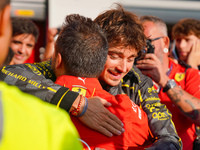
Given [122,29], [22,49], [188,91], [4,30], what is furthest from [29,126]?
[22,49]

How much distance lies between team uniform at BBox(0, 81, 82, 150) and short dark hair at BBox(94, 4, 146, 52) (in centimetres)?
Result: 138

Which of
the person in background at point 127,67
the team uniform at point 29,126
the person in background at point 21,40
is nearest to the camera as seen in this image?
the team uniform at point 29,126

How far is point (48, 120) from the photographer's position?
726mm

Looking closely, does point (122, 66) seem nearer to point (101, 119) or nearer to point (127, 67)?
point (127, 67)

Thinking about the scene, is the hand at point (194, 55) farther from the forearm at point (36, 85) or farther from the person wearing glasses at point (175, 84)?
the forearm at point (36, 85)

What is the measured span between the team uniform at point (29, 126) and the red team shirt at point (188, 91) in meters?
2.04

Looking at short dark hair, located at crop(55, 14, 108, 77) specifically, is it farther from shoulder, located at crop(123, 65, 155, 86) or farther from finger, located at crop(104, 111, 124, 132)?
shoulder, located at crop(123, 65, 155, 86)

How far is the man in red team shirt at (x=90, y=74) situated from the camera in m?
1.62

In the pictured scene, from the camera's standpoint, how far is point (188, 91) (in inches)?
107

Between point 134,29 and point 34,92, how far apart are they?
89 centimetres

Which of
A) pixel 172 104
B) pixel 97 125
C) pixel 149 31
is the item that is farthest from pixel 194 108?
pixel 97 125

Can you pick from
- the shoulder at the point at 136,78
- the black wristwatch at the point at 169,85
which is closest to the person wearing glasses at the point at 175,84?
the black wristwatch at the point at 169,85

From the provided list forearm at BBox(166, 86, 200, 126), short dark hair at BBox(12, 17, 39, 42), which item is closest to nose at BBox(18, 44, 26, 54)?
short dark hair at BBox(12, 17, 39, 42)

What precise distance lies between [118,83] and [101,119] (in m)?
0.55
